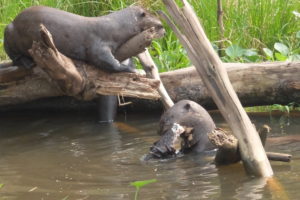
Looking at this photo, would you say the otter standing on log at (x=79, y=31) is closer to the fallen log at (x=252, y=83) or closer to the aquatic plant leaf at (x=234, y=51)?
the fallen log at (x=252, y=83)

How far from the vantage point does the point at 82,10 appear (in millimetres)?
7746

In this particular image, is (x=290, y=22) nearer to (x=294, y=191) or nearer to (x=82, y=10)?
(x=82, y=10)

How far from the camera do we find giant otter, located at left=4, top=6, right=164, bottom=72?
5.28 m

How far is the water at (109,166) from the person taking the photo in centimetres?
382

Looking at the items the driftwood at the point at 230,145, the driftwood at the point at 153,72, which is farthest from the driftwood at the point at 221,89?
the driftwood at the point at 153,72

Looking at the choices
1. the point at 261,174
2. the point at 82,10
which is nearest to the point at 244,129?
the point at 261,174

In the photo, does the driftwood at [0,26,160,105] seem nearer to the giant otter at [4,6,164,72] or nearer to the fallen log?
the giant otter at [4,6,164,72]

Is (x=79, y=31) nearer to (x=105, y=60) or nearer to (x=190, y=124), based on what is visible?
(x=105, y=60)

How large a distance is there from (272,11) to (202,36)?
130 inches

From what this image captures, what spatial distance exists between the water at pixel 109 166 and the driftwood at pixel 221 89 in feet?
0.36

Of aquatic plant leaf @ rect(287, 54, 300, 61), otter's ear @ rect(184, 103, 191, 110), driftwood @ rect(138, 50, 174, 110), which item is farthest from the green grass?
otter's ear @ rect(184, 103, 191, 110)

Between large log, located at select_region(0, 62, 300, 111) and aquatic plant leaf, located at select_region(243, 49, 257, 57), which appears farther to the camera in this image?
aquatic plant leaf, located at select_region(243, 49, 257, 57)

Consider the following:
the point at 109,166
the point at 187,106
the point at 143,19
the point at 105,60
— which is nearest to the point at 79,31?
the point at 105,60

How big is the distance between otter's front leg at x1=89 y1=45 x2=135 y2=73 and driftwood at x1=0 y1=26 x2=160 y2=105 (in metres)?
0.04
